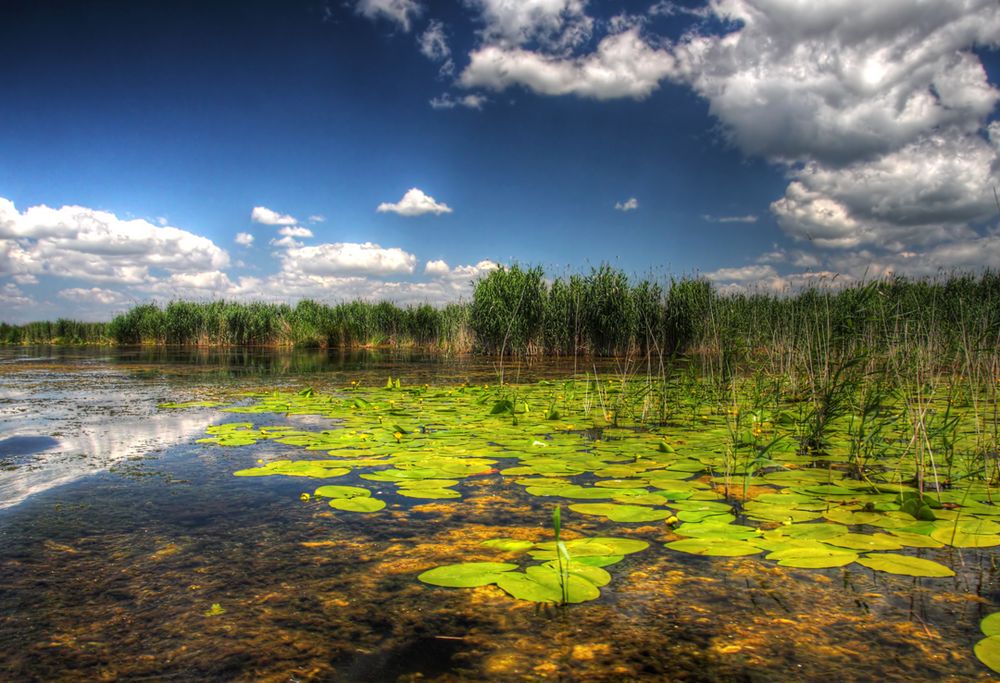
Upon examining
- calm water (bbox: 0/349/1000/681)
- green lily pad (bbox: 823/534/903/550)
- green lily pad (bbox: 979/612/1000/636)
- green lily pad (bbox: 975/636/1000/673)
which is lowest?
calm water (bbox: 0/349/1000/681)

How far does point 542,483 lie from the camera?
2.71 m

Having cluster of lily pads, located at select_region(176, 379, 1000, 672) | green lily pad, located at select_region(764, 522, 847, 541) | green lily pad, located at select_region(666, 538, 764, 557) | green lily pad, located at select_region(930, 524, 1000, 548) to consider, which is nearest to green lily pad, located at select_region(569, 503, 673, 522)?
cluster of lily pads, located at select_region(176, 379, 1000, 672)

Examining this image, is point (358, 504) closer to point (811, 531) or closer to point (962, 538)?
point (811, 531)

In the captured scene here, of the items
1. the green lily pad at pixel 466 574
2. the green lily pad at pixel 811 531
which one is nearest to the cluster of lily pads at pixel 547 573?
the green lily pad at pixel 466 574

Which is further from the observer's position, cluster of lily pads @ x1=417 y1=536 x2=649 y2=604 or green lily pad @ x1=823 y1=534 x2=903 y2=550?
green lily pad @ x1=823 y1=534 x2=903 y2=550

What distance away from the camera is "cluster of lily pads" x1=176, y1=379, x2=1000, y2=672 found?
1813 mm

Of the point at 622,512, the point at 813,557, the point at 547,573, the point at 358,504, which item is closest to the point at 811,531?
the point at 813,557

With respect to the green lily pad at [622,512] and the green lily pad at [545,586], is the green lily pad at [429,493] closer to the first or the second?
the green lily pad at [622,512]

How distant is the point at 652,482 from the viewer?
272 centimetres

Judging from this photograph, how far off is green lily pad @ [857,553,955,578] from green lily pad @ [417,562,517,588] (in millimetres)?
1066

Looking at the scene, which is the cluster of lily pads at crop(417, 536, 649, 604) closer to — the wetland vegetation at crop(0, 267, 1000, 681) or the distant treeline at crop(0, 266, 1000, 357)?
the wetland vegetation at crop(0, 267, 1000, 681)

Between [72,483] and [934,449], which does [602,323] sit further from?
[72,483]

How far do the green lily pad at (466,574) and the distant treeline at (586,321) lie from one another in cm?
244

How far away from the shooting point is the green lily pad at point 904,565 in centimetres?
163
